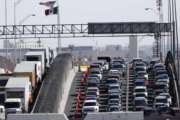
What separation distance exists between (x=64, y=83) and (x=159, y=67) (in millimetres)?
16615

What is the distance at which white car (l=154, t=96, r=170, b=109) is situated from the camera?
7332 centimetres

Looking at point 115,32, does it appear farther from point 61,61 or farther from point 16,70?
point 16,70

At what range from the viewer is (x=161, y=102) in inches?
2953

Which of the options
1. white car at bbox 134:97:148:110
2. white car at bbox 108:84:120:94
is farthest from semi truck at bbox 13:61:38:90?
white car at bbox 134:97:148:110

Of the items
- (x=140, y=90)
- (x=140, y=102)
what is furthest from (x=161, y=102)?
(x=140, y=90)

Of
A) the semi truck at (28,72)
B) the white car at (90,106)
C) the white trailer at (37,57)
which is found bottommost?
the white car at (90,106)

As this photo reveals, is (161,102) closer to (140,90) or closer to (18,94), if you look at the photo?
(140,90)

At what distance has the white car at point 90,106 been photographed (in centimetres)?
7319

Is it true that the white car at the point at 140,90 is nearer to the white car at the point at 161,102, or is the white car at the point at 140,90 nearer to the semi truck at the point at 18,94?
the white car at the point at 161,102

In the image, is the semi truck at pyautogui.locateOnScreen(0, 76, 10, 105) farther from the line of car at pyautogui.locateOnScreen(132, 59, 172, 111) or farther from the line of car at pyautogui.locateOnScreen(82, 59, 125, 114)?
the line of car at pyautogui.locateOnScreen(132, 59, 172, 111)

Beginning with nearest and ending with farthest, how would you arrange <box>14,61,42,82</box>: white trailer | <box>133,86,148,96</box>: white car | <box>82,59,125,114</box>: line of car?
<box>82,59,125,114</box>: line of car, <box>133,86,148,96</box>: white car, <box>14,61,42,82</box>: white trailer

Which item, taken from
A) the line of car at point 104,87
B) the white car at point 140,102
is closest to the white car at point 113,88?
the line of car at point 104,87

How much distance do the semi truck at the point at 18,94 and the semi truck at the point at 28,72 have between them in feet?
8.41

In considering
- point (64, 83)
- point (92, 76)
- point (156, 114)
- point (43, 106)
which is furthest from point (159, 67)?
point (156, 114)
